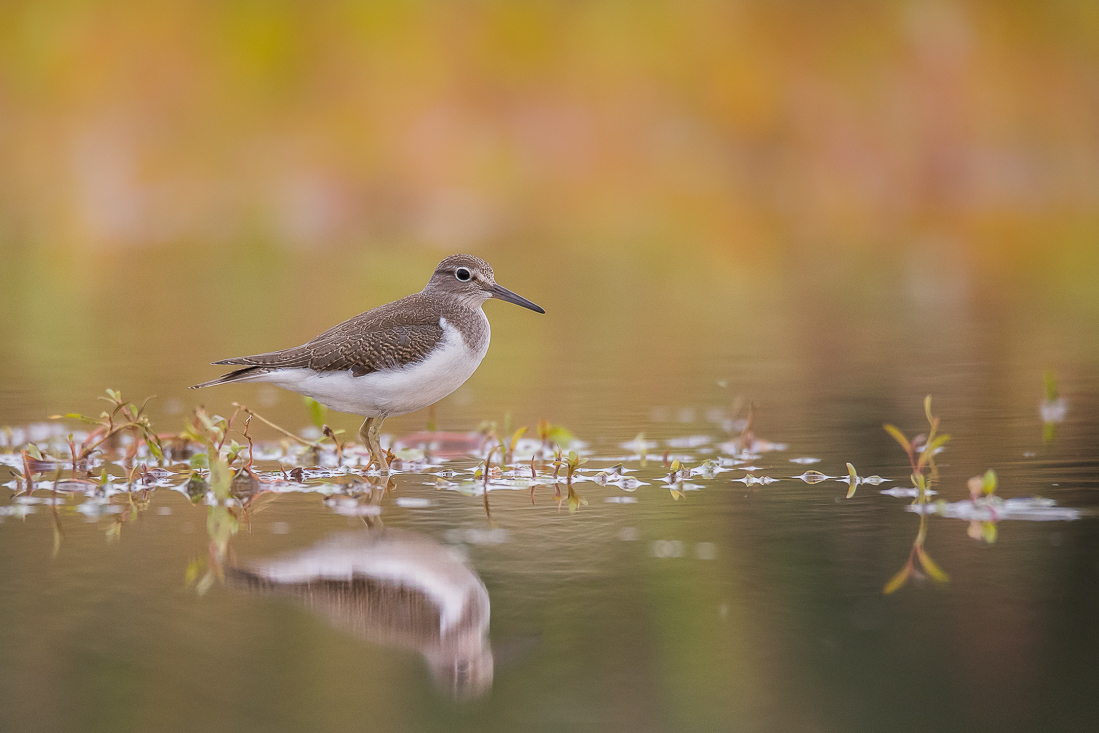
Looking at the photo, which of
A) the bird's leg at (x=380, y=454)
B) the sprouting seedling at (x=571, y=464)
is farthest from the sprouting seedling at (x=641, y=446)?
the bird's leg at (x=380, y=454)

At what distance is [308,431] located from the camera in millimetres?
9000

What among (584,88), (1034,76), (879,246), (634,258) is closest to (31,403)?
(634,258)

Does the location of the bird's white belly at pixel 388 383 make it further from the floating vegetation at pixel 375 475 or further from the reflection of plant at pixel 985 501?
the reflection of plant at pixel 985 501

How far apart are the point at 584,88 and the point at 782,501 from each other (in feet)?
107

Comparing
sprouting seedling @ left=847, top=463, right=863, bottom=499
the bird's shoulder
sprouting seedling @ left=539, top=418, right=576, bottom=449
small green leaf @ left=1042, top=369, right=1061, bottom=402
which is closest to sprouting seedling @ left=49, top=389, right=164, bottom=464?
the bird's shoulder

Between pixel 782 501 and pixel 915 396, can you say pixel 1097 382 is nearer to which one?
pixel 915 396

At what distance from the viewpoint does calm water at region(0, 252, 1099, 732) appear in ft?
13.0

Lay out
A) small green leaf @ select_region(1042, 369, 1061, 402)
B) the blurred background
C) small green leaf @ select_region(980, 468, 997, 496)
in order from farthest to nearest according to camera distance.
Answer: the blurred background, small green leaf @ select_region(1042, 369, 1061, 402), small green leaf @ select_region(980, 468, 997, 496)

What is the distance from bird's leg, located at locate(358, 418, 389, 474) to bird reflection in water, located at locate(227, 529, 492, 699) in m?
1.54

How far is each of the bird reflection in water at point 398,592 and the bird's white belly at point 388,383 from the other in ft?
5.28

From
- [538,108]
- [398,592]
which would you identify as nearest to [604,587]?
[398,592]

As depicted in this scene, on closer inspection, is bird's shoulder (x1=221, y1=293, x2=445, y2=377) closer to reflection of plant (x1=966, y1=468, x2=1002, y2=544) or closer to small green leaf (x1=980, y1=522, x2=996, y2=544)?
reflection of plant (x1=966, y1=468, x2=1002, y2=544)

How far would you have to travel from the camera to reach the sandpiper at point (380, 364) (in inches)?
293

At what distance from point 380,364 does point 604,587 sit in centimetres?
277
